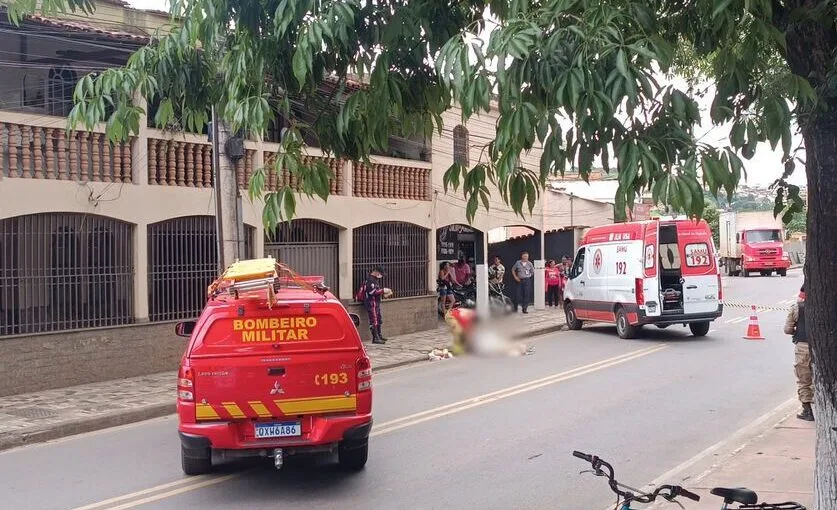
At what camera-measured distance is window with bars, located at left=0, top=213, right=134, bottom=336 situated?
12.1 m

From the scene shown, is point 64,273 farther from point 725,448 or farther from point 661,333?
point 661,333

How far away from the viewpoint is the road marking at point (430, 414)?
281 inches

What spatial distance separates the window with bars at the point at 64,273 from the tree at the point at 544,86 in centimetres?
703

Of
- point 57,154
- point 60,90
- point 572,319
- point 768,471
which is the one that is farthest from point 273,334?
point 572,319

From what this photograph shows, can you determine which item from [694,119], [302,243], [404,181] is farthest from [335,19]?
[404,181]

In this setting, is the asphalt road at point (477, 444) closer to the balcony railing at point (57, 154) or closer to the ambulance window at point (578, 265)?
the balcony railing at point (57, 154)

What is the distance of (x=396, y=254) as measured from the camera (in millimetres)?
19984

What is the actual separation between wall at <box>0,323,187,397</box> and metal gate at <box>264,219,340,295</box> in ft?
9.83

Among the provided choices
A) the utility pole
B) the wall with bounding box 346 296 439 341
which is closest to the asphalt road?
the utility pole

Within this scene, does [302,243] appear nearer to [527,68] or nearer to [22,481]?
[22,481]

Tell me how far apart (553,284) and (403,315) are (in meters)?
7.95

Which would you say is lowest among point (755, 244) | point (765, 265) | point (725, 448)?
point (725, 448)

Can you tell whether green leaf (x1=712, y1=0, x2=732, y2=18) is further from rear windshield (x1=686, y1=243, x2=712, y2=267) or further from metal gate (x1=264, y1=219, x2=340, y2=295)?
rear windshield (x1=686, y1=243, x2=712, y2=267)

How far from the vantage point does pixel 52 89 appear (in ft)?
46.5
